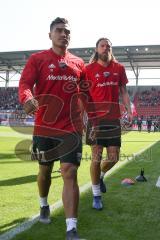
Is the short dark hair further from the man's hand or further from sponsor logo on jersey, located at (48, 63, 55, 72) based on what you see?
the man's hand

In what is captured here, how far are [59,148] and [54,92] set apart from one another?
0.60m

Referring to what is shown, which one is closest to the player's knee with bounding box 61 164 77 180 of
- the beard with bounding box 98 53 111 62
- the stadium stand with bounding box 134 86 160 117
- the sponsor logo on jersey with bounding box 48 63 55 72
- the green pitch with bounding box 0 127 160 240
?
the green pitch with bounding box 0 127 160 240

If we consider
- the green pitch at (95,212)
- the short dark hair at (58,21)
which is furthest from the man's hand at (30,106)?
the green pitch at (95,212)

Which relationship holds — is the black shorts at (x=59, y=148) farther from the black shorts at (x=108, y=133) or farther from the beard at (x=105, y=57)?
the beard at (x=105, y=57)

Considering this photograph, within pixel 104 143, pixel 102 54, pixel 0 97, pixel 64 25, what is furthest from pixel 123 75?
pixel 0 97

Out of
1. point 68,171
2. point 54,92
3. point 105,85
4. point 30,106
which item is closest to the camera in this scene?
point 30,106

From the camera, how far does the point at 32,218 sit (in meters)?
5.61

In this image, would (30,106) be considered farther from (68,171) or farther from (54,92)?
(68,171)

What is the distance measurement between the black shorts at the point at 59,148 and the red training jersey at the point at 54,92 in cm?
8

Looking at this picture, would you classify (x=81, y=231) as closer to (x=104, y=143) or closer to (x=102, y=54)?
(x=104, y=143)

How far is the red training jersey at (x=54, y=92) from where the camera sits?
4961 mm

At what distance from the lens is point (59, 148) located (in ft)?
16.3

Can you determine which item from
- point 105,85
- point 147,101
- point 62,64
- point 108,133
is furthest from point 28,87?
point 147,101

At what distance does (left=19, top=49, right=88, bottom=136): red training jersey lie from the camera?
4.96 metres
